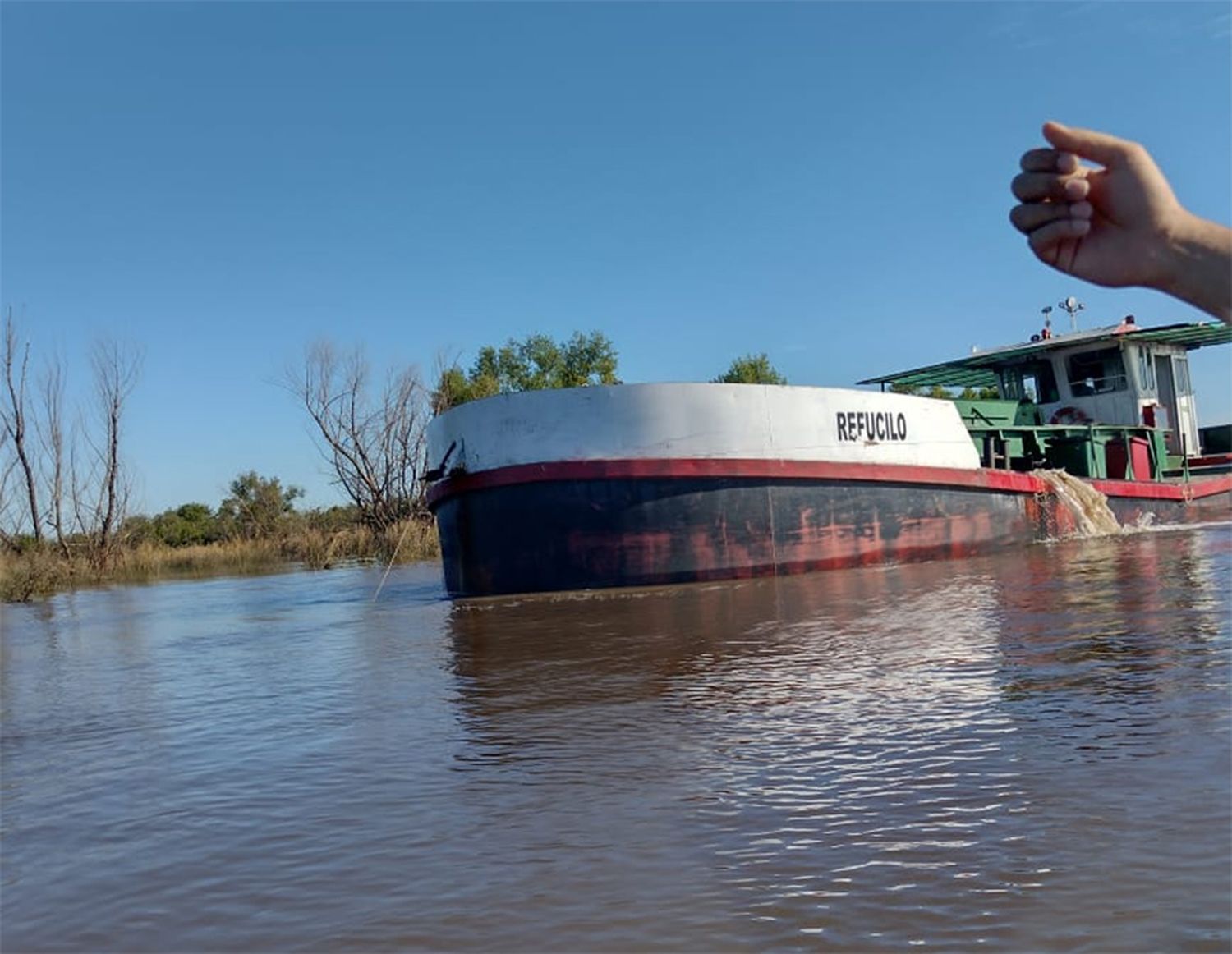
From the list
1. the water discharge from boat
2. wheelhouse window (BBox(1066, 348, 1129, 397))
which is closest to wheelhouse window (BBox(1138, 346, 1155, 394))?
wheelhouse window (BBox(1066, 348, 1129, 397))

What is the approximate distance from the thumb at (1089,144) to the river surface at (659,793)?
4.35ft

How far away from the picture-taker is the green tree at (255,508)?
28.3 meters

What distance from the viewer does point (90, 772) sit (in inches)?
143

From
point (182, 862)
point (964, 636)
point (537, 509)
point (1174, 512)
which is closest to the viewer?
point (182, 862)

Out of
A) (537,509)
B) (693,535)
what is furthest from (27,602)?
(693,535)

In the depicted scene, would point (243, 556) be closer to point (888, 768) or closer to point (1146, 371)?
point (1146, 371)

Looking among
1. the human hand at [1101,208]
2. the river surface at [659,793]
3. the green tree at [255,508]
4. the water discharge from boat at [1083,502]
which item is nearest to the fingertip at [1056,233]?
the human hand at [1101,208]

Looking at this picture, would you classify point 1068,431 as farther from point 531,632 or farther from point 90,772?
point 90,772

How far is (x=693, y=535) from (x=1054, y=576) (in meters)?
2.98

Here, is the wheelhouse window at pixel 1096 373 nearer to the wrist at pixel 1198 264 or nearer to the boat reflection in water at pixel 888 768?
the boat reflection in water at pixel 888 768

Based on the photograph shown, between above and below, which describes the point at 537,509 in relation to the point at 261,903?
above

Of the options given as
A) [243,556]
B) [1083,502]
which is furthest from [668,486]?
[243,556]

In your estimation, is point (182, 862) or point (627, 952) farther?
point (182, 862)

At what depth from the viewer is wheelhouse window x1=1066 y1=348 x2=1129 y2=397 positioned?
16.0 metres
